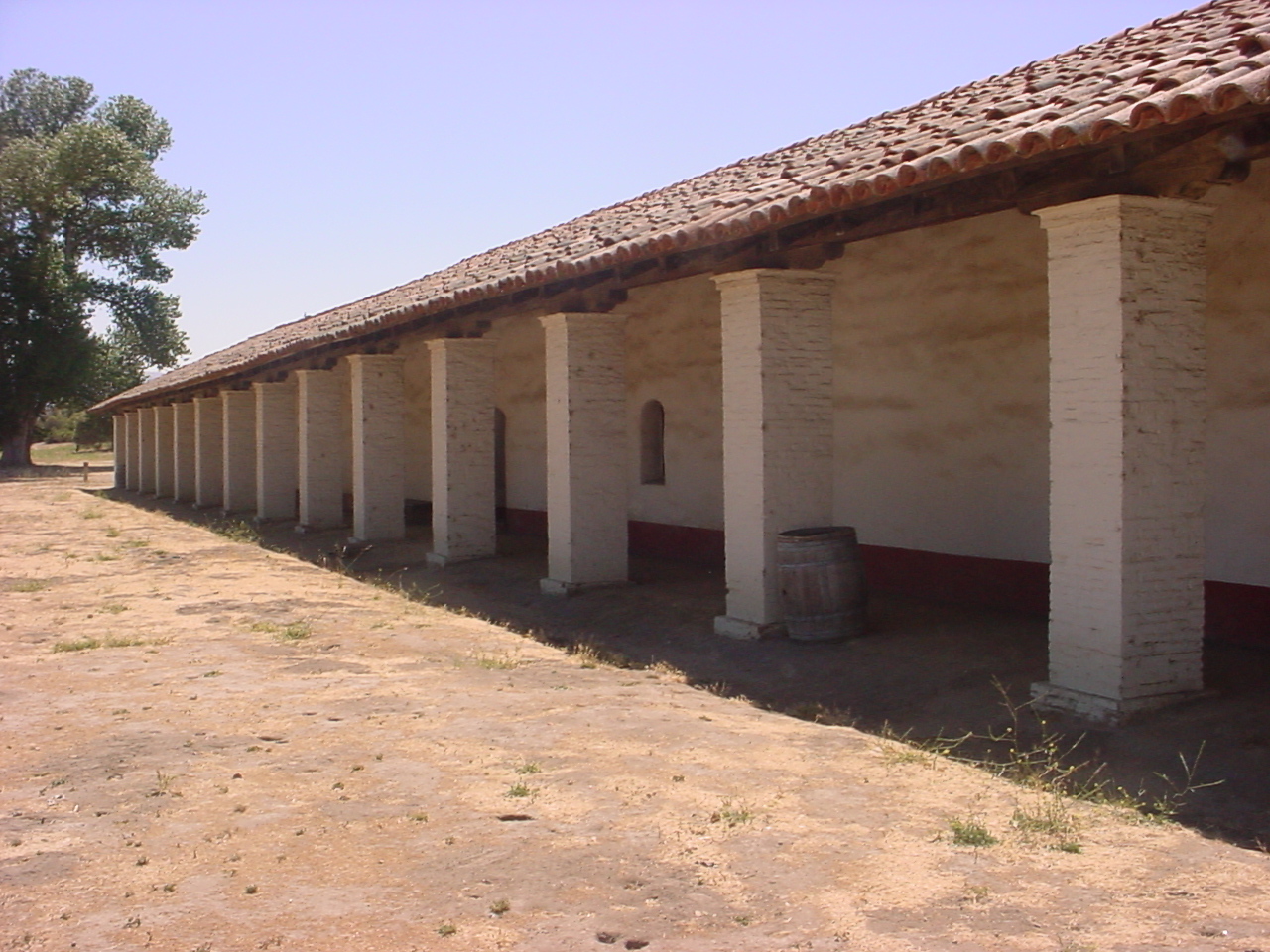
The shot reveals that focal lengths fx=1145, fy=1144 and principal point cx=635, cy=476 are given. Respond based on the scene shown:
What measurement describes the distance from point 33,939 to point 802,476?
21.7ft

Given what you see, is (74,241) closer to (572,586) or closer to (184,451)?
(184,451)

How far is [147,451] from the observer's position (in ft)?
114

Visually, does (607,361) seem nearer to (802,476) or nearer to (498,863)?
(802,476)

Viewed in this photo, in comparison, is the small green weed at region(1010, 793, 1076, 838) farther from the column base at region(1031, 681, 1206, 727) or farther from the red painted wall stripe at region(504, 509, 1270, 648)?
the red painted wall stripe at region(504, 509, 1270, 648)

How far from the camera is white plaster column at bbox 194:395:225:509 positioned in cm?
2777

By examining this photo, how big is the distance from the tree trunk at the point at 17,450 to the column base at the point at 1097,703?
46710mm

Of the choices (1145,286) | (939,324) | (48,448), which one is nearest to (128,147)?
(48,448)

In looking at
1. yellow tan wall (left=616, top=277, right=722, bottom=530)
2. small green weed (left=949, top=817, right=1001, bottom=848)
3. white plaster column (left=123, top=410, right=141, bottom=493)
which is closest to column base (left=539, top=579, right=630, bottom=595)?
yellow tan wall (left=616, top=277, right=722, bottom=530)

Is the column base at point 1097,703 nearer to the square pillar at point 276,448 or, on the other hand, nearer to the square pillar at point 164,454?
the square pillar at point 276,448

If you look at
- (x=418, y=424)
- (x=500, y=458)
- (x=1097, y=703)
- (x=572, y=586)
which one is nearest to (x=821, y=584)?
(x=1097, y=703)

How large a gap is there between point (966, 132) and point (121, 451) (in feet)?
122

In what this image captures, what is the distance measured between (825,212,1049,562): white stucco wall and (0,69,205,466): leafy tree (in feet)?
124

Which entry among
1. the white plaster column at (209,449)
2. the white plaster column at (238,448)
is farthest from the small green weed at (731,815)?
the white plaster column at (209,449)

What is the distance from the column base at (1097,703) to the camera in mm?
6270
